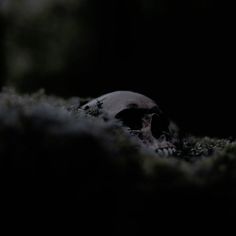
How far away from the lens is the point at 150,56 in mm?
19516

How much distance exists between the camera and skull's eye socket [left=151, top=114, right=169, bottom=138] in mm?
7025

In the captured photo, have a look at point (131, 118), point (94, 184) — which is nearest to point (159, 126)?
point (131, 118)

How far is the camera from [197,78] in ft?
60.5

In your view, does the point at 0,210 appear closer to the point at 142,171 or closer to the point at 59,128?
the point at 59,128

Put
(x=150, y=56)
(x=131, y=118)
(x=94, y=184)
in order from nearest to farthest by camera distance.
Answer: (x=94, y=184), (x=131, y=118), (x=150, y=56)

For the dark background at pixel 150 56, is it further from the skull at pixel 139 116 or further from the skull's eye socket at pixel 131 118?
the skull's eye socket at pixel 131 118

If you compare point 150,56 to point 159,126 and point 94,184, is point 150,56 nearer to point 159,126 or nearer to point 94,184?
point 159,126

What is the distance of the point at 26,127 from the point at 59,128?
0.91 feet

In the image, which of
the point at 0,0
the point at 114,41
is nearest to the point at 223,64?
the point at 114,41

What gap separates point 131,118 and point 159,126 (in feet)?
1.73

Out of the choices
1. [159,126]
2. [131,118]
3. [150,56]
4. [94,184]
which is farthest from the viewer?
[150,56]

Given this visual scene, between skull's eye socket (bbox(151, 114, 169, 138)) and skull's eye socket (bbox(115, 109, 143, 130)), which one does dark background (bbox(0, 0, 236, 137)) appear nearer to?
skull's eye socket (bbox(151, 114, 169, 138))

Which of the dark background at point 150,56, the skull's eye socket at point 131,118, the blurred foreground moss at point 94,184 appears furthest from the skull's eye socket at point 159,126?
the dark background at point 150,56

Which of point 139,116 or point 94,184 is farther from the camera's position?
point 139,116
